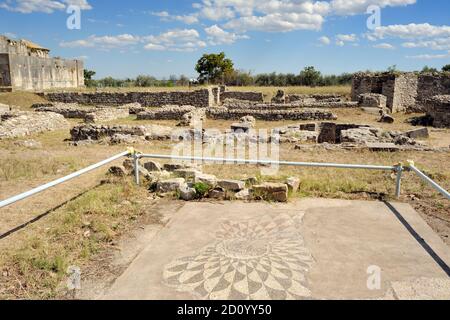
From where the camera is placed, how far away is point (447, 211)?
5387 mm

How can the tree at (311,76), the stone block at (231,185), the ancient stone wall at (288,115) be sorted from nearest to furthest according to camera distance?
the stone block at (231,185)
the ancient stone wall at (288,115)
the tree at (311,76)

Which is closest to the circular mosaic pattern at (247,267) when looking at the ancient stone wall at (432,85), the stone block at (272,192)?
the stone block at (272,192)

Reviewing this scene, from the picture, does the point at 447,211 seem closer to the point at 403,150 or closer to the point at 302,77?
the point at 403,150

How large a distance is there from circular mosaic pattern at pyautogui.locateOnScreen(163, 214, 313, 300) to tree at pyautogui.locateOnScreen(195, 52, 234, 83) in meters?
49.7

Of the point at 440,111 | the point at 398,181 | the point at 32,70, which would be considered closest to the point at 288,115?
the point at 440,111

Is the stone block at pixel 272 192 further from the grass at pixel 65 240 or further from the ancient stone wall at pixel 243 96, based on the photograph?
the ancient stone wall at pixel 243 96

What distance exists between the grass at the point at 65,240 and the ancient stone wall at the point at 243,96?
25.4 metres

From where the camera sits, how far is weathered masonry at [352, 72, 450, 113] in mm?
23859

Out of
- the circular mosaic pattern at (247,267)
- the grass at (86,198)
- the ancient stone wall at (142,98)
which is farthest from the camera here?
the ancient stone wall at (142,98)

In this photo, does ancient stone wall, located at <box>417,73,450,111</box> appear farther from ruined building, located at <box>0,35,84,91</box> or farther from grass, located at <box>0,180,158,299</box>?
ruined building, located at <box>0,35,84,91</box>

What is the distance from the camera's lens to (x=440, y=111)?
714 inches

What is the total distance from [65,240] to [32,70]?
36.3m

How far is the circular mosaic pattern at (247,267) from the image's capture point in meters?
3.29
